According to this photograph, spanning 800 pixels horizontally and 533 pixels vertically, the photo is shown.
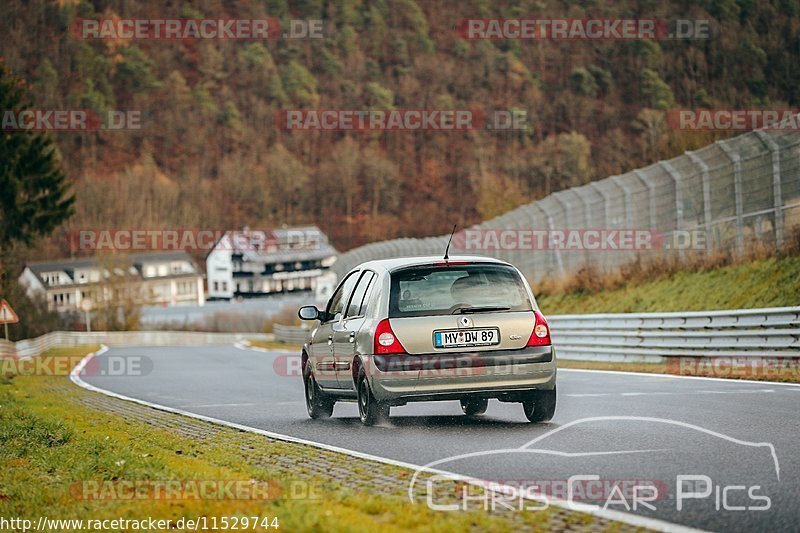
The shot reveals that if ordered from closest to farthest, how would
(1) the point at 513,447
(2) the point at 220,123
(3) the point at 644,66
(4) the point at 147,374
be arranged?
1. (1) the point at 513,447
2. (4) the point at 147,374
3. (3) the point at 644,66
4. (2) the point at 220,123

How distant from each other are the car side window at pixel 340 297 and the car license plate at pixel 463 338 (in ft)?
7.11

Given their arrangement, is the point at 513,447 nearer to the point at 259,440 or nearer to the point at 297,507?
the point at 259,440

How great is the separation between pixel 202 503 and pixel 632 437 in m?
4.10

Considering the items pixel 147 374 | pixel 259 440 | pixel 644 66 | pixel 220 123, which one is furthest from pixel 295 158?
pixel 259 440

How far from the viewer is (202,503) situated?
23.4 ft

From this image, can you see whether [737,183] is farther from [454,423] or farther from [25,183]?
[25,183]

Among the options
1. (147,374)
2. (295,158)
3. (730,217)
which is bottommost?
(147,374)

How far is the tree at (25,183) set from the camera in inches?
1961

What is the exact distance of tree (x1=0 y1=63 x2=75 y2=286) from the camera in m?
49.8

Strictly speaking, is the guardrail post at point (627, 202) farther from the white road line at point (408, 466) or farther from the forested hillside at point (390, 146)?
the forested hillside at point (390, 146)

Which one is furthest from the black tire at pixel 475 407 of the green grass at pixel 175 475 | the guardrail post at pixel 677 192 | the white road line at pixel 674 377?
the guardrail post at pixel 677 192

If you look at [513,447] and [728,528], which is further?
[513,447]

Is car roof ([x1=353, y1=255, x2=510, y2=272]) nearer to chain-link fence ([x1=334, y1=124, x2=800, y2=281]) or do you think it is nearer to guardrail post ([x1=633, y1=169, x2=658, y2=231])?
chain-link fence ([x1=334, y1=124, x2=800, y2=281])
